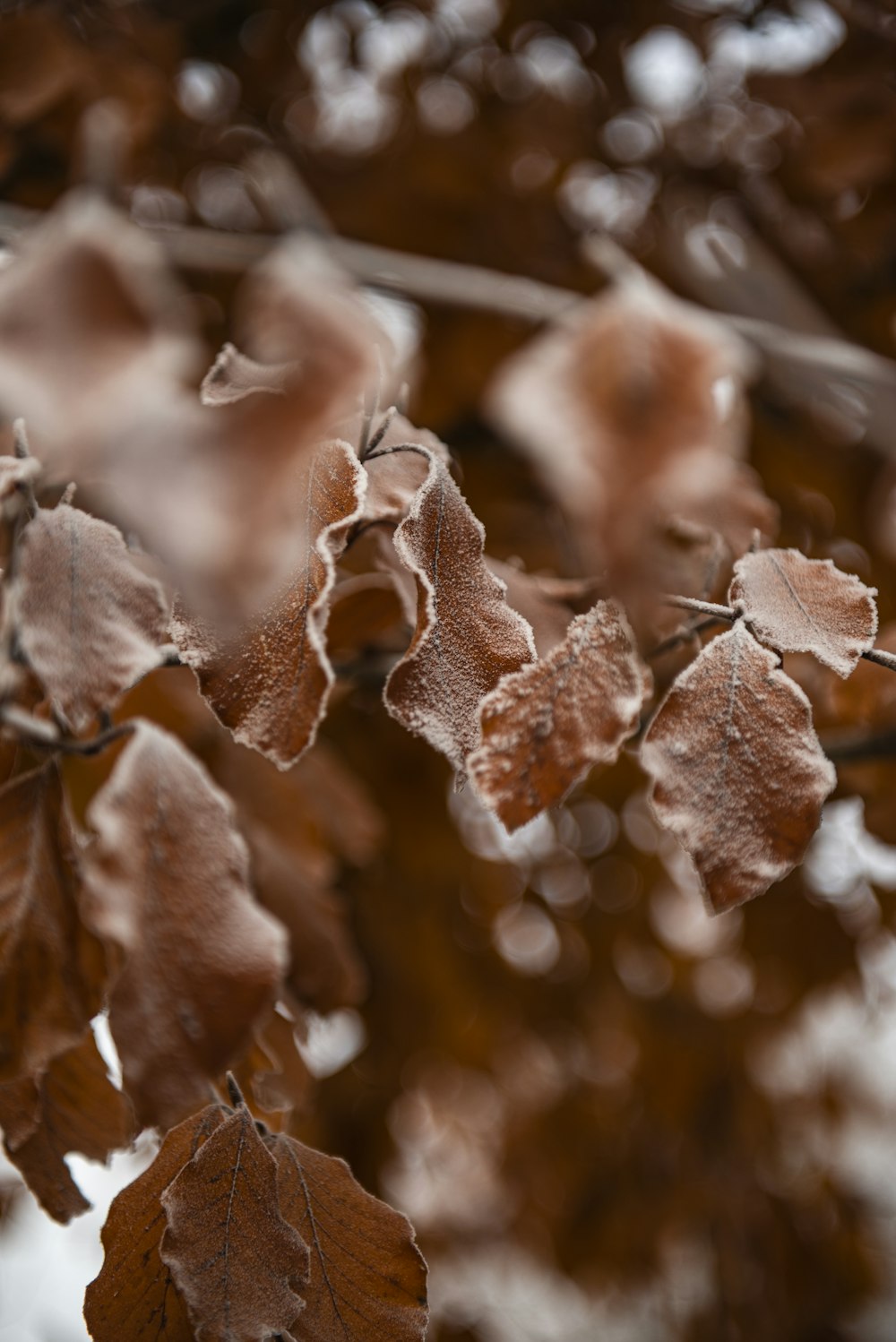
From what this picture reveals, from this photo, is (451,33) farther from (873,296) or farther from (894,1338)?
(894,1338)

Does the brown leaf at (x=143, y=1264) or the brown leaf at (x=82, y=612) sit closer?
the brown leaf at (x=82, y=612)

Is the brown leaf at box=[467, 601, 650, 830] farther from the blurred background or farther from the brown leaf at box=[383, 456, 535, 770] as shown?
the blurred background

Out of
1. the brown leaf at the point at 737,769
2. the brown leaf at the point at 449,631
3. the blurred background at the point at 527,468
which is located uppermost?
the brown leaf at the point at 449,631

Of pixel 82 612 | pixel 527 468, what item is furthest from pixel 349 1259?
pixel 527 468

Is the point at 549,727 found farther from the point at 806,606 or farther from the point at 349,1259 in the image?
the point at 349,1259

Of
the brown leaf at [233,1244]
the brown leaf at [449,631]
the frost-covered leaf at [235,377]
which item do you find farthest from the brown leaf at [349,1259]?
the frost-covered leaf at [235,377]

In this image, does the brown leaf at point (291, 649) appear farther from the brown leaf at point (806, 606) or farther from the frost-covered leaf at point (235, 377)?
the brown leaf at point (806, 606)
